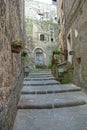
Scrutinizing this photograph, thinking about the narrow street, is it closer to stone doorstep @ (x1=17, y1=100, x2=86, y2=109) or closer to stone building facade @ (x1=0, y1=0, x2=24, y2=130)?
stone doorstep @ (x1=17, y1=100, x2=86, y2=109)

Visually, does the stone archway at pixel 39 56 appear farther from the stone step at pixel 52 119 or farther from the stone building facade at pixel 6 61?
the stone building facade at pixel 6 61

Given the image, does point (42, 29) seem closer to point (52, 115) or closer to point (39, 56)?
point (39, 56)

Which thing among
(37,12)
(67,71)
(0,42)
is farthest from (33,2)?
(0,42)

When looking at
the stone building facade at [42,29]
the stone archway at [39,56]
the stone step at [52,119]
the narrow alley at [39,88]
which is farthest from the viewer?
the stone building facade at [42,29]

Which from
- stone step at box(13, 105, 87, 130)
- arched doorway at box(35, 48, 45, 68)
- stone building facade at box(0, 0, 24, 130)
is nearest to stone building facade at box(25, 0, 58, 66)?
arched doorway at box(35, 48, 45, 68)

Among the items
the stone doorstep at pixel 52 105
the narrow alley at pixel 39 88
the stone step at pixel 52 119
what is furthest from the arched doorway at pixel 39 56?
the stone step at pixel 52 119

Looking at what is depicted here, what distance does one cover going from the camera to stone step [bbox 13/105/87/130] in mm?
3109

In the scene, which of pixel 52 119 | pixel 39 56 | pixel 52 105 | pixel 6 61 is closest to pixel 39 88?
pixel 52 105

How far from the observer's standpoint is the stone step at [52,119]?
3.11 metres

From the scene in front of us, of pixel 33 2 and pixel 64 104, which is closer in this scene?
pixel 64 104

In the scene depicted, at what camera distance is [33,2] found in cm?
2316

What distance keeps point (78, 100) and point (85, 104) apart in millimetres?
203

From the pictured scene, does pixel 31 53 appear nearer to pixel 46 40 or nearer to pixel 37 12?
pixel 46 40

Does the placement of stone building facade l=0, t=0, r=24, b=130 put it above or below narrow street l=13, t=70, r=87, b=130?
above
